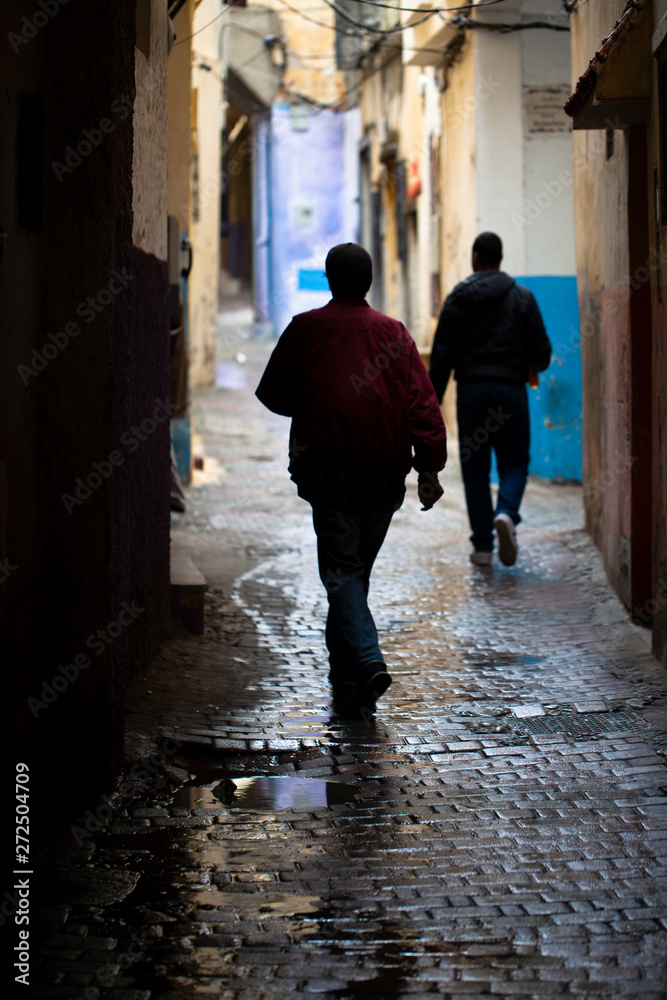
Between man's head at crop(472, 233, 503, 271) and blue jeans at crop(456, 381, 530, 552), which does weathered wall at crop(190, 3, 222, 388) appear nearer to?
man's head at crop(472, 233, 503, 271)

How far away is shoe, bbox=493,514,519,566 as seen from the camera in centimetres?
727

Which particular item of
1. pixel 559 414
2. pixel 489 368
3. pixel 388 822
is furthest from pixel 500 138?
pixel 388 822

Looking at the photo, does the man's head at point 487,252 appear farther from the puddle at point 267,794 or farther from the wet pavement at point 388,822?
the puddle at point 267,794

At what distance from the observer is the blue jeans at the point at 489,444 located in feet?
24.5

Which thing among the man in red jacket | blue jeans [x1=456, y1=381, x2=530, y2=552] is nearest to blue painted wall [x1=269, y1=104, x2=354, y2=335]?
blue jeans [x1=456, y1=381, x2=530, y2=552]

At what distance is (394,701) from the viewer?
15.9 ft

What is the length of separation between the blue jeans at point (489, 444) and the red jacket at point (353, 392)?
270 centimetres

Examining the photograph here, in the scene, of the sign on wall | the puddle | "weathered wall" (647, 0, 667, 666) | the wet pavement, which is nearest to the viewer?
the wet pavement

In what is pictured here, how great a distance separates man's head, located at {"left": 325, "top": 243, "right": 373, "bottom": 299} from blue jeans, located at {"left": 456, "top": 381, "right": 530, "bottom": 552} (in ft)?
9.07

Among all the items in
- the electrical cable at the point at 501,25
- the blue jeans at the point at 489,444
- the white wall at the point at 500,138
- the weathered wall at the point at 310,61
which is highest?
the weathered wall at the point at 310,61

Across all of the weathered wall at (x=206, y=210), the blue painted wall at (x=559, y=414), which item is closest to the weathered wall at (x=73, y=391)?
the blue painted wall at (x=559, y=414)

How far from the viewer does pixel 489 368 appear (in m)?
7.48

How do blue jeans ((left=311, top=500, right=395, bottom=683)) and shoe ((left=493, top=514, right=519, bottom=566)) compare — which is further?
shoe ((left=493, top=514, right=519, bottom=566))

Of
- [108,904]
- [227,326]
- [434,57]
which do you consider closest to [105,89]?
[108,904]
